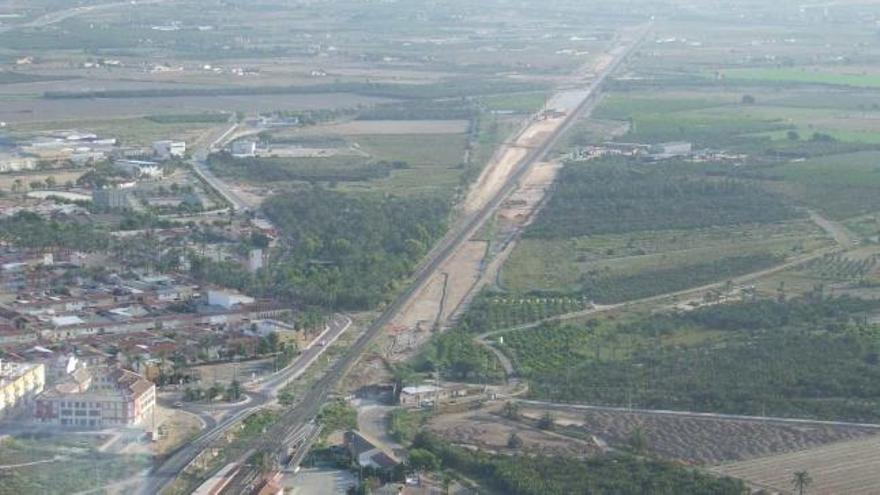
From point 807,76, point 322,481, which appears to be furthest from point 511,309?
point 807,76

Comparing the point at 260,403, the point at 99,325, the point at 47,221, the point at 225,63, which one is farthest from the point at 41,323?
the point at 225,63

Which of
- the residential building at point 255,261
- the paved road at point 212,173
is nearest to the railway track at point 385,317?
the residential building at point 255,261

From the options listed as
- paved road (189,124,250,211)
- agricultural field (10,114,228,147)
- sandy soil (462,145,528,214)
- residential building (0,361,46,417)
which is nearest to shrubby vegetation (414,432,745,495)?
residential building (0,361,46,417)

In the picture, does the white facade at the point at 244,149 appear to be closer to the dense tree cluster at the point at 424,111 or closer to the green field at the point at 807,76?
the dense tree cluster at the point at 424,111

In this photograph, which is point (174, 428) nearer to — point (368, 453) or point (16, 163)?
point (368, 453)

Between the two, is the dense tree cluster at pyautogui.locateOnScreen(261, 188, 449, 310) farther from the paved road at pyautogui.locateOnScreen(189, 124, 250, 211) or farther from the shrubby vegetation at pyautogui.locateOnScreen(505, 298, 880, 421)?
the shrubby vegetation at pyautogui.locateOnScreen(505, 298, 880, 421)
